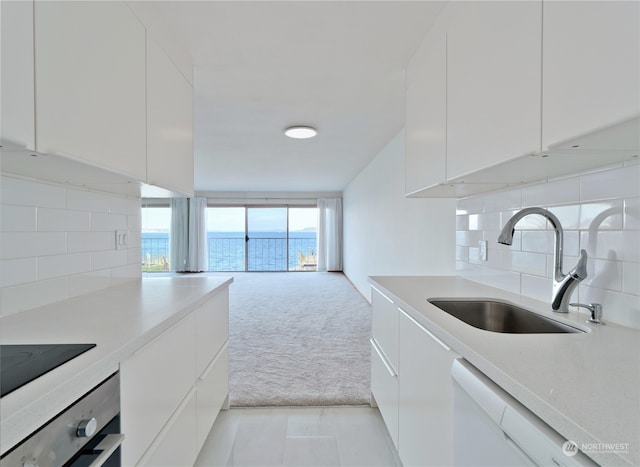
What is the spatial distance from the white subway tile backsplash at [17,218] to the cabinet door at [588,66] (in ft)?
5.90

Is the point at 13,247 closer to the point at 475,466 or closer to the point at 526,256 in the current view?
the point at 475,466

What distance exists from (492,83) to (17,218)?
1.82 meters

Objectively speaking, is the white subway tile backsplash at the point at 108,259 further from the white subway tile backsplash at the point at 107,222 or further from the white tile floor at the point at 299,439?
the white tile floor at the point at 299,439

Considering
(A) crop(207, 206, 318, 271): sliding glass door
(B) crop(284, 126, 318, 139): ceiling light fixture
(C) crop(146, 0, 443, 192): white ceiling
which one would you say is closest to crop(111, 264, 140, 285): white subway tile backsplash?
(C) crop(146, 0, 443, 192): white ceiling

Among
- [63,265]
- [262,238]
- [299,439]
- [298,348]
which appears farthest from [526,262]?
[262,238]

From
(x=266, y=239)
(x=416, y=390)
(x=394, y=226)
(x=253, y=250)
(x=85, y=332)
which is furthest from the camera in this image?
(x=266, y=239)

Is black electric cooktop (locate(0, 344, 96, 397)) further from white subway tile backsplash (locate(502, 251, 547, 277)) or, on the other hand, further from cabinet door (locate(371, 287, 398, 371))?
white subway tile backsplash (locate(502, 251, 547, 277))

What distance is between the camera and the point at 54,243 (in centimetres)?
137

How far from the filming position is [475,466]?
32.7 inches

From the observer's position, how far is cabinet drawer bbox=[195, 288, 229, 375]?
1.58 m

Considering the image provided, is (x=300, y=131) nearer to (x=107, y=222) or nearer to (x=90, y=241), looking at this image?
(x=107, y=222)

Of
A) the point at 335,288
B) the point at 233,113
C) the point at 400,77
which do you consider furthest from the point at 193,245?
the point at 400,77

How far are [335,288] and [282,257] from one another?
3.29 metres

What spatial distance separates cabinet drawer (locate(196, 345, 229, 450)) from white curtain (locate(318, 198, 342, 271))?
707cm
